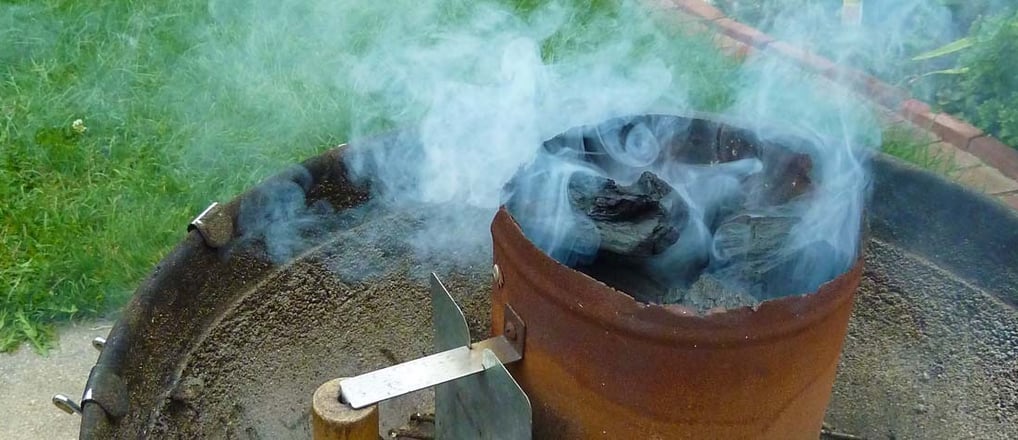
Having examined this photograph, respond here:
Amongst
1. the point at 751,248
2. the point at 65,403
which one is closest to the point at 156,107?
the point at 65,403

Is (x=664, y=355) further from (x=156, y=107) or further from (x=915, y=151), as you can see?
(x=156, y=107)

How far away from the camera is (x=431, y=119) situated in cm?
246

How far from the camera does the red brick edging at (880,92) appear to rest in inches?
128

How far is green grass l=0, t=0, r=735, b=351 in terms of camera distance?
2.91m

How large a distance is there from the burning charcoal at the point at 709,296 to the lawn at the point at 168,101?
1.93m

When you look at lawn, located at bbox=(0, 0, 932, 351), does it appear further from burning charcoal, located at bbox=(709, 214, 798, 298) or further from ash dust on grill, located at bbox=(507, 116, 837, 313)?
burning charcoal, located at bbox=(709, 214, 798, 298)

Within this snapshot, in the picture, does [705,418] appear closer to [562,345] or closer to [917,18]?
[562,345]

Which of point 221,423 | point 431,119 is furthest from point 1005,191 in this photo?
point 221,423

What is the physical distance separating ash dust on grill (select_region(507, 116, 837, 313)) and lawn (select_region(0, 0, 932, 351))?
1.67 m

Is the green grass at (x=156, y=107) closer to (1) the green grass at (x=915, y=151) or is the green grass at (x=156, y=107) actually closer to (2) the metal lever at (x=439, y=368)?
(1) the green grass at (x=915, y=151)

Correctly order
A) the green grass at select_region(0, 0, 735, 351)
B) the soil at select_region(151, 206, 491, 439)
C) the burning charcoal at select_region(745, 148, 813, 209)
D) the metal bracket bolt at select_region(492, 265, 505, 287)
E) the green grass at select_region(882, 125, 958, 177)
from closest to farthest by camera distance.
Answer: the metal bracket bolt at select_region(492, 265, 505, 287), the burning charcoal at select_region(745, 148, 813, 209), the soil at select_region(151, 206, 491, 439), the green grass at select_region(0, 0, 735, 351), the green grass at select_region(882, 125, 958, 177)

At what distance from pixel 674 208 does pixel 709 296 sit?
0.21 meters

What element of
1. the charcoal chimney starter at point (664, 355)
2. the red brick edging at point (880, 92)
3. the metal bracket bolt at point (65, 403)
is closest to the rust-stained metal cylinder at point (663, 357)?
the charcoal chimney starter at point (664, 355)

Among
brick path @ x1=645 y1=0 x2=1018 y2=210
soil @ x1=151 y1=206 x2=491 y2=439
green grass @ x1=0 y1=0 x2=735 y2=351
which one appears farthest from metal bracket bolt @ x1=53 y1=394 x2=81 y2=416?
brick path @ x1=645 y1=0 x2=1018 y2=210
